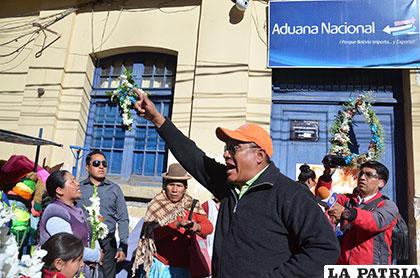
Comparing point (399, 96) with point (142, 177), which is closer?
point (399, 96)

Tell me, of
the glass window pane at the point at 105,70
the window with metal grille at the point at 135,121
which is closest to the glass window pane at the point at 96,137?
the window with metal grille at the point at 135,121

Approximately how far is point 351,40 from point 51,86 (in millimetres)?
5592

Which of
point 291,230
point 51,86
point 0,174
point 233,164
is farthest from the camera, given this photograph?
point 51,86

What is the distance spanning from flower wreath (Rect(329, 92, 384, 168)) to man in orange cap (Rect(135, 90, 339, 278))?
3950 millimetres

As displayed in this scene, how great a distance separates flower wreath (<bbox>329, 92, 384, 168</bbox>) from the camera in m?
5.88

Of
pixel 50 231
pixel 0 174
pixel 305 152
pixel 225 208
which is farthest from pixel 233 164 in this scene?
pixel 305 152

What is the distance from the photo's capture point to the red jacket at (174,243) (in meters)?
3.78

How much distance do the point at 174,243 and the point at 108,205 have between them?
1.21 meters

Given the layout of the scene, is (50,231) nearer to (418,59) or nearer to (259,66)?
(259,66)

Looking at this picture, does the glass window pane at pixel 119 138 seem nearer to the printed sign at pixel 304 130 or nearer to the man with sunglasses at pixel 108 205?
the man with sunglasses at pixel 108 205

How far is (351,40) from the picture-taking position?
6.52 metres

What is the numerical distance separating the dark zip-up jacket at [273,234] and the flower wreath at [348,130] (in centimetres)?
399

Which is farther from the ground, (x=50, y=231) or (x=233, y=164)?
(x=233, y=164)

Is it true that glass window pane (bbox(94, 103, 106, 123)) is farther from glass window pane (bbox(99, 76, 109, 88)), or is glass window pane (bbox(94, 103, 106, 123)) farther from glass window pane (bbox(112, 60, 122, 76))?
glass window pane (bbox(112, 60, 122, 76))
